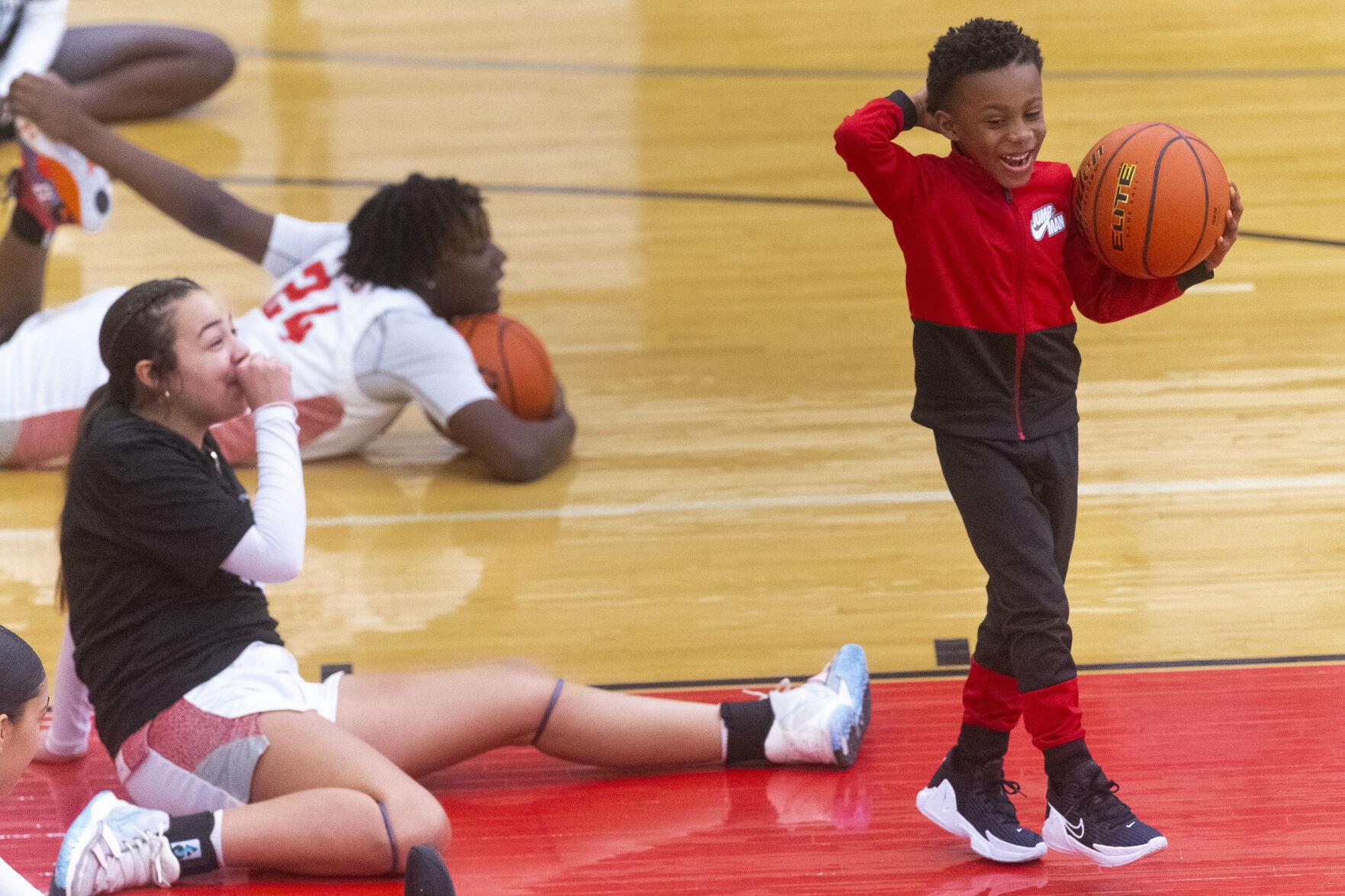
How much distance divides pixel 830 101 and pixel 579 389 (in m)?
2.78

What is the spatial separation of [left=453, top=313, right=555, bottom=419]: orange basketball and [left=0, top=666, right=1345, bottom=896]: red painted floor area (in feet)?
4.45

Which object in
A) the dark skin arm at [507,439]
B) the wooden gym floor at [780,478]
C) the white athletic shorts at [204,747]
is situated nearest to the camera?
the white athletic shorts at [204,747]

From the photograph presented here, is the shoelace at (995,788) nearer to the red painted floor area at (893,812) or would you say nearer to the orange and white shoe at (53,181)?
the red painted floor area at (893,812)

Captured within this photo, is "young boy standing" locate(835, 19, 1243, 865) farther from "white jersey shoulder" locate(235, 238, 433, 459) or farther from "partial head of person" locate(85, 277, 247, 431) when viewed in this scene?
"white jersey shoulder" locate(235, 238, 433, 459)

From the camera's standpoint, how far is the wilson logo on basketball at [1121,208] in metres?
2.73

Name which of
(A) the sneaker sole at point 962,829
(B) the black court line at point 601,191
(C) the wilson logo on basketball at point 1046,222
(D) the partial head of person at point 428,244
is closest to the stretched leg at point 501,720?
(A) the sneaker sole at point 962,829

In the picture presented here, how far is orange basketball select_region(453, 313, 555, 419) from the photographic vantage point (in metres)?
4.62

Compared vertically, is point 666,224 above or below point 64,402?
above

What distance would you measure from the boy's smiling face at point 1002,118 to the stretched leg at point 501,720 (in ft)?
3.95

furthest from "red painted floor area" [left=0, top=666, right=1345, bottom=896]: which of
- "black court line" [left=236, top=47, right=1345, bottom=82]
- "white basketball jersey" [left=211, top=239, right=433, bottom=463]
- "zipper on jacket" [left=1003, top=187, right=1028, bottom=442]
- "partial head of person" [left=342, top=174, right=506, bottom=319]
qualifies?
"black court line" [left=236, top=47, right=1345, bottom=82]

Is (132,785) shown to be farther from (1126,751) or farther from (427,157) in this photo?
(427,157)

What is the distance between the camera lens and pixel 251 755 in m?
2.93

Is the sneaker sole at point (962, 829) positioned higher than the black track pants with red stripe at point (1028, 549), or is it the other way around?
the black track pants with red stripe at point (1028, 549)

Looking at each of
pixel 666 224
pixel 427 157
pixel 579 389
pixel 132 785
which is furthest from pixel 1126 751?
pixel 427 157
